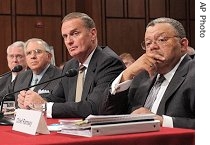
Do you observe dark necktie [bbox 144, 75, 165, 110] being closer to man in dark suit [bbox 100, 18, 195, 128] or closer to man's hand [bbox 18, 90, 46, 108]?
man in dark suit [bbox 100, 18, 195, 128]

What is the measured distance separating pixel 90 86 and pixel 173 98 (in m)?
0.91

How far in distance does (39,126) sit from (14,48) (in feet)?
15.6

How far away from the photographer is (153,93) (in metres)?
2.72

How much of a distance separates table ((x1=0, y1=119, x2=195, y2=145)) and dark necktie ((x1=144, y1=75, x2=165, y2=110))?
942 millimetres

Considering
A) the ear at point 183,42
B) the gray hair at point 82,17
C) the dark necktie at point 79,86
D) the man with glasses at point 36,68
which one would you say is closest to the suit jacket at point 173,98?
the ear at point 183,42

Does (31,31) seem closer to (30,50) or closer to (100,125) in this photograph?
(30,50)

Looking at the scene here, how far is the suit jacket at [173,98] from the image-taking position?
2.37 meters

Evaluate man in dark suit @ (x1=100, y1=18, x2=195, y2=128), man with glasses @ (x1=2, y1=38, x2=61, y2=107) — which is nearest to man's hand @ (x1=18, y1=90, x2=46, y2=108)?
man in dark suit @ (x1=100, y1=18, x2=195, y2=128)

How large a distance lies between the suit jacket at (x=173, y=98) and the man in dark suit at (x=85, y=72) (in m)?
0.21

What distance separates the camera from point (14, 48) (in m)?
6.26

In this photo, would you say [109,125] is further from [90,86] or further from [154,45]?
[90,86]

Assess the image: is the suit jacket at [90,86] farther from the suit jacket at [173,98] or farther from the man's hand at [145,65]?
the man's hand at [145,65]
